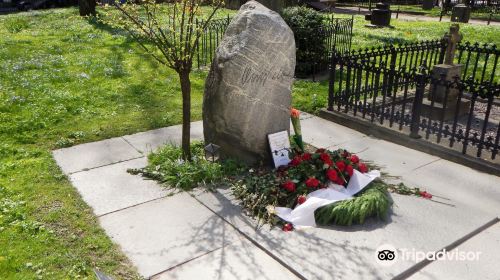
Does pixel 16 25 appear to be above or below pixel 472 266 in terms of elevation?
above

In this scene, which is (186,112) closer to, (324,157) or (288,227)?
(324,157)

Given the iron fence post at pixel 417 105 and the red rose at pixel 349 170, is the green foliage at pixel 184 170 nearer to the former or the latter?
the red rose at pixel 349 170

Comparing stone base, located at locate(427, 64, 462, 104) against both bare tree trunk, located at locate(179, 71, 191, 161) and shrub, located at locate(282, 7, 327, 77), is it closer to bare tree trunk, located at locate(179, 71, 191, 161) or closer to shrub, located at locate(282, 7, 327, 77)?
shrub, located at locate(282, 7, 327, 77)

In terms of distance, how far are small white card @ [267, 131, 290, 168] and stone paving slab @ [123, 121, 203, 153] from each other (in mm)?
1717

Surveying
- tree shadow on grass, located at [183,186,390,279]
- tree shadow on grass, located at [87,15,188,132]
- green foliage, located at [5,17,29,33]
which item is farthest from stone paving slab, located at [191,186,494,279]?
green foliage, located at [5,17,29,33]

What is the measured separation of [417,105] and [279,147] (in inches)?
94.5

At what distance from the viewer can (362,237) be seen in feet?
14.1

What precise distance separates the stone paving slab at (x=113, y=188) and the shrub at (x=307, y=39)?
6043 millimetres

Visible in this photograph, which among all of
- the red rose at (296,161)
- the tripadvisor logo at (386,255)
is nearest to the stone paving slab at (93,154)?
the red rose at (296,161)

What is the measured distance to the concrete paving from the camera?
3.85 meters

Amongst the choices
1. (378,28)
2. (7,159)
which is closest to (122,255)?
(7,159)

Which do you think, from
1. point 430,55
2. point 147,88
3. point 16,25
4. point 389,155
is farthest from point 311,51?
point 16,25

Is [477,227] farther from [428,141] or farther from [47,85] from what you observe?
[47,85]

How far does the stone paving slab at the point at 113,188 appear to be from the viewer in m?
5.00
